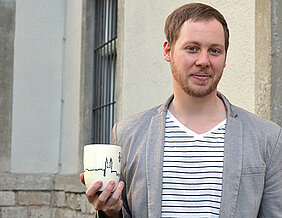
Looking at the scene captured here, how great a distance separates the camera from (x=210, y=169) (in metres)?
2.01

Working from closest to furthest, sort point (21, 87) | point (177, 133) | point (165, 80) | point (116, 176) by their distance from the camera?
1. point (116, 176)
2. point (177, 133)
3. point (165, 80)
4. point (21, 87)

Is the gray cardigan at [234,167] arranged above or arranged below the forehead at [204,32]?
below

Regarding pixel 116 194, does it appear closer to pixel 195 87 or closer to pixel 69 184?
pixel 195 87

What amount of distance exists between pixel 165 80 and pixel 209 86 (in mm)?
2579

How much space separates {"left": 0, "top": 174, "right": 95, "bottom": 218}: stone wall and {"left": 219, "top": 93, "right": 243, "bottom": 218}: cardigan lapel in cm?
535

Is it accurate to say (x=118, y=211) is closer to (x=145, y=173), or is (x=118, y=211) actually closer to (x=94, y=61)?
(x=145, y=173)

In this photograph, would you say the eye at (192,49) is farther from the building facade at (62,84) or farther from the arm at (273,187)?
the building facade at (62,84)

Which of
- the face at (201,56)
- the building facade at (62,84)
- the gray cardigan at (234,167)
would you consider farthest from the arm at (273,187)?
the building facade at (62,84)

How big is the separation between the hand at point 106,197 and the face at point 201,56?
460mm

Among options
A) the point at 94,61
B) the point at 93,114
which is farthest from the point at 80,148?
the point at 94,61

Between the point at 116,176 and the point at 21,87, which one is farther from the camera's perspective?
the point at 21,87

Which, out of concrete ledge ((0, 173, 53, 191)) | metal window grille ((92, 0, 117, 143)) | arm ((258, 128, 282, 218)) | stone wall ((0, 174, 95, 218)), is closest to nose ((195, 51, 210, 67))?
arm ((258, 128, 282, 218))

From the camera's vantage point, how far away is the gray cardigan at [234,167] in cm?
196

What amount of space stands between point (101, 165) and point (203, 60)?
1.72 ft
